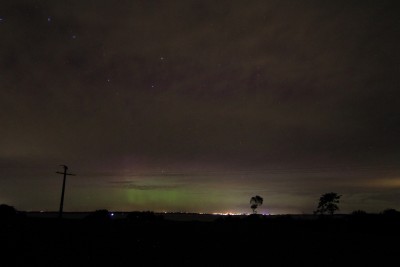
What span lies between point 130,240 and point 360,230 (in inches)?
1219

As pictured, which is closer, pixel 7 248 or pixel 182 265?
pixel 182 265

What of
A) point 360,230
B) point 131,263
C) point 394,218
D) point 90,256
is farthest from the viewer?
point 394,218

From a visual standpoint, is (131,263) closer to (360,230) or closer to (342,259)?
→ (342,259)

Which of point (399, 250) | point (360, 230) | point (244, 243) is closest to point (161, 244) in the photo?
point (244, 243)

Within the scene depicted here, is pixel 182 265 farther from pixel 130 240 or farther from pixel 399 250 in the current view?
pixel 399 250

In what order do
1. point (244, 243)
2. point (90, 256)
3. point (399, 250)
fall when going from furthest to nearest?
point (244, 243) → point (399, 250) → point (90, 256)

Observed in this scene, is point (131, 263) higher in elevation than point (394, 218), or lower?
lower

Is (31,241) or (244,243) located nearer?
(31,241)

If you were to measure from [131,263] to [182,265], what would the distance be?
2420 millimetres

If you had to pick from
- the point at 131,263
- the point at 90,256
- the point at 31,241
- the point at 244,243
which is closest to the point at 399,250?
the point at 244,243

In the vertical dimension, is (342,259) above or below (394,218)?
below

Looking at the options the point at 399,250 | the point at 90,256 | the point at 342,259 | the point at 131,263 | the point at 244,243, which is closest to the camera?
the point at 131,263

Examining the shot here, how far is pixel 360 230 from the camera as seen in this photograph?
42.8m

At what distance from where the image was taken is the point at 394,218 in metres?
46.8
